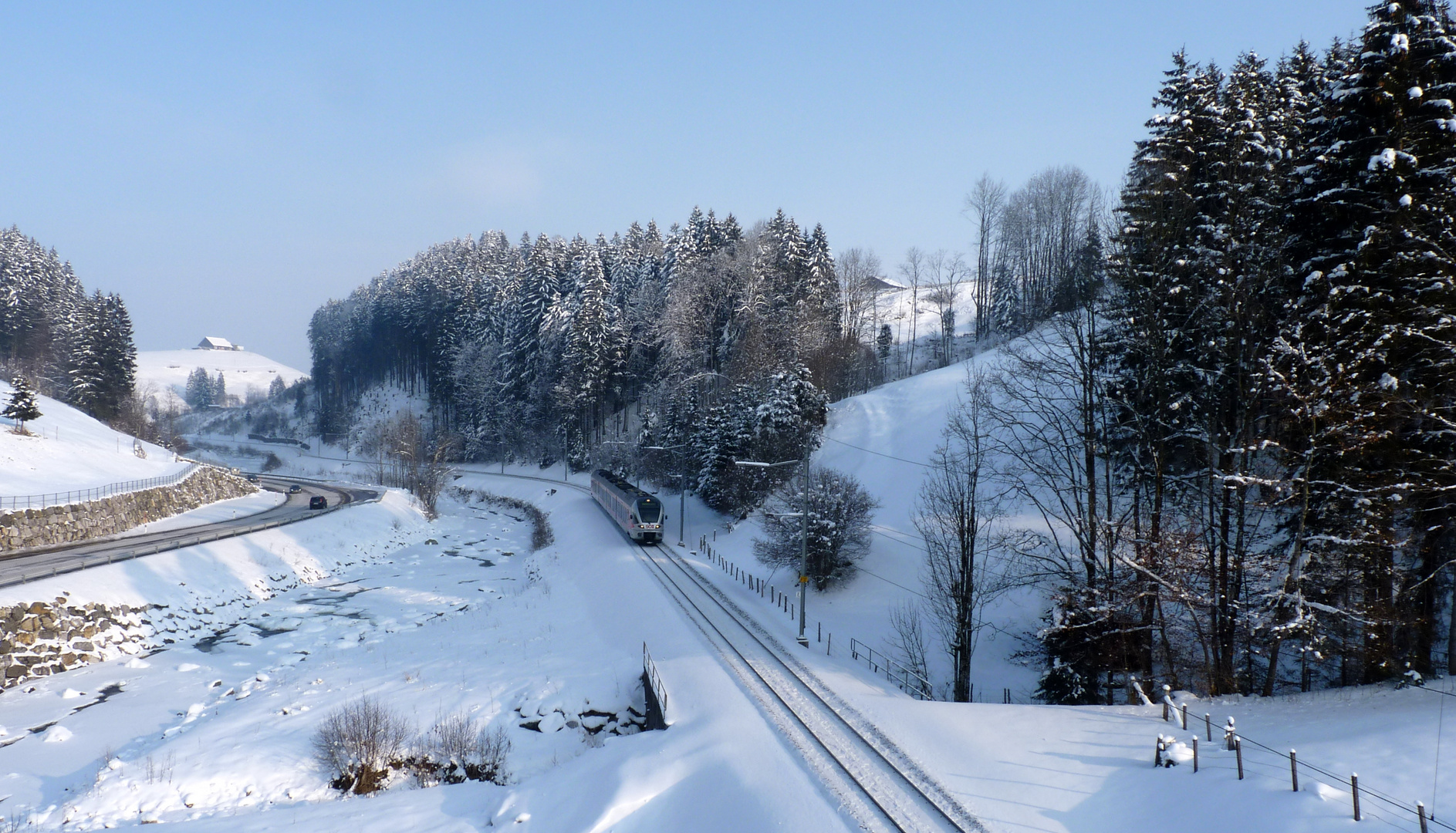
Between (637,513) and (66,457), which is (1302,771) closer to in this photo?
(637,513)

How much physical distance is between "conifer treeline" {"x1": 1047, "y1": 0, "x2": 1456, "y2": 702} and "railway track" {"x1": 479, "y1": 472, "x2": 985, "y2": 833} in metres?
5.46

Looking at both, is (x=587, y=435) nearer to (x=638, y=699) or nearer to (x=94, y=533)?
(x=94, y=533)

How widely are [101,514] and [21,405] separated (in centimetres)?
1056

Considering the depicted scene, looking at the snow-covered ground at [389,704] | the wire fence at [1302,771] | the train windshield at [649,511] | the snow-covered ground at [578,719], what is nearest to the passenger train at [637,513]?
the train windshield at [649,511]

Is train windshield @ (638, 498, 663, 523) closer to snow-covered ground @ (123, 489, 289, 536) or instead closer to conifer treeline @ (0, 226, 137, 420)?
snow-covered ground @ (123, 489, 289, 536)

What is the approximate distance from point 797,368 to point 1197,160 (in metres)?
25.4

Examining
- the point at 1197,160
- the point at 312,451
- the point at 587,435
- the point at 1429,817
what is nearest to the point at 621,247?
the point at 587,435

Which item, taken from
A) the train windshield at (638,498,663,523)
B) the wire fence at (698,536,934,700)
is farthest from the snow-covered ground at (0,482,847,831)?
the wire fence at (698,536,934,700)

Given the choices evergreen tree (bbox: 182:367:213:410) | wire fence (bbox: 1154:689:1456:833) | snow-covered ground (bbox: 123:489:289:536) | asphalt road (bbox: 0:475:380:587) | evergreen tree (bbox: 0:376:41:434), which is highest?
evergreen tree (bbox: 182:367:213:410)

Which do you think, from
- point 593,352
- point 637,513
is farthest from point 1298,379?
point 593,352

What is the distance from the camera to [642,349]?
2758 inches

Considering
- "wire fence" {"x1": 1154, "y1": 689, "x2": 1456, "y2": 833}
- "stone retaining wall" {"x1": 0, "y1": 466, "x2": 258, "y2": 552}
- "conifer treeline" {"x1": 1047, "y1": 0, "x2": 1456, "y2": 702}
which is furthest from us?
"stone retaining wall" {"x1": 0, "y1": 466, "x2": 258, "y2": 552}

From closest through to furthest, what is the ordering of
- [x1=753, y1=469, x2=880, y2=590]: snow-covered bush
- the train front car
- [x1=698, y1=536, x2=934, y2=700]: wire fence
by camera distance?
[x1=698, y1=536, x2=934, y2=700]: wire fence < [x1=753, y1=469, x2=880, y2=590]: snow-covered bush < the train front car

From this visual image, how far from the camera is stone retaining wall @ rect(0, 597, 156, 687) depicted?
2083 cm
